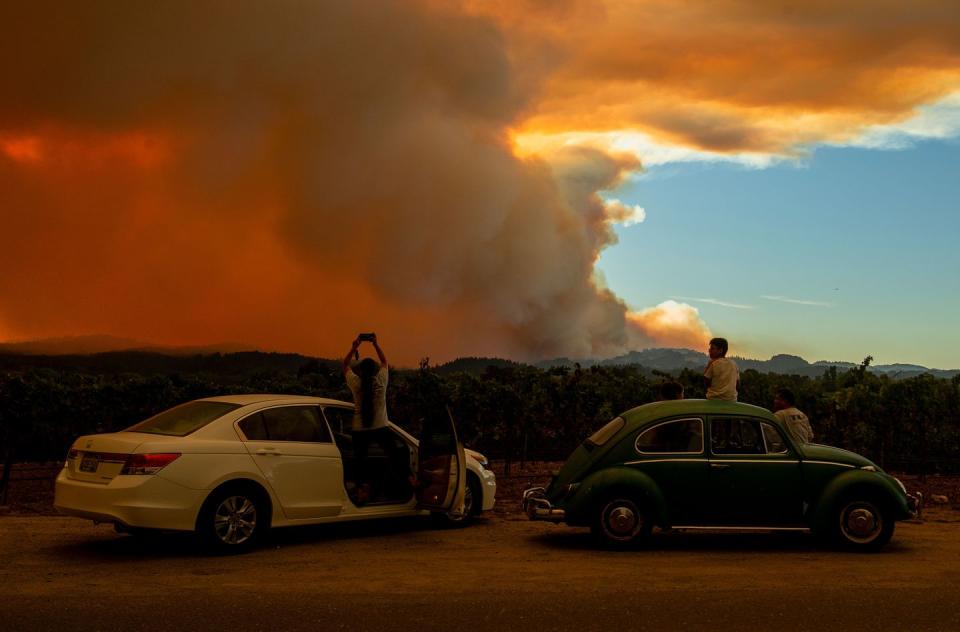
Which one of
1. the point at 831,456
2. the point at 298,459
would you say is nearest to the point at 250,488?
the point at 298,459

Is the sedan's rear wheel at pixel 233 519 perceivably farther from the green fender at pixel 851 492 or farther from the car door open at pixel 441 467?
the green fender at pixel 851 492

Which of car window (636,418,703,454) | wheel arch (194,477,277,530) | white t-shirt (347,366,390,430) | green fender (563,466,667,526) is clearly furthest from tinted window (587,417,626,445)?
wheel arch (194,477,277,530)

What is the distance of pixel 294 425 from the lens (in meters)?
11.7

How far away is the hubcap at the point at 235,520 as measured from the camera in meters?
10.7

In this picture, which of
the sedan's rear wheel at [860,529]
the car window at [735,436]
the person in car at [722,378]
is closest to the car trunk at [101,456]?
the car window at [735,436]

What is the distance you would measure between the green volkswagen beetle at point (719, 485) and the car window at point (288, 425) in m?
2.59

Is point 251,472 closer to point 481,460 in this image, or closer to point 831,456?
point 481,460

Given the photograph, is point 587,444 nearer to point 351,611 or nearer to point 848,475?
point 848,475

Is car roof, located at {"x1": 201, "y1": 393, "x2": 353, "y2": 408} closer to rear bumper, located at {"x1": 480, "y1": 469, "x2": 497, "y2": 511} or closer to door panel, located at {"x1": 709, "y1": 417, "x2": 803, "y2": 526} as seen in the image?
rear bumper, located at {"x1": 480, "y1": 469, "x2": 497, "y2": 511}

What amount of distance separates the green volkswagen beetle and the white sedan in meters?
1.65

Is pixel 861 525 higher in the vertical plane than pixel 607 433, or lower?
lower

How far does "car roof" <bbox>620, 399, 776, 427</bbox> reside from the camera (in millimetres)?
11414

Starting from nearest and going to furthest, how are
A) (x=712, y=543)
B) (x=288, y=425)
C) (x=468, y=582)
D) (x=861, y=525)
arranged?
(x=468, y=582)
(x=861, y=525)
(x=288, y=425)
(x=712, y=543)

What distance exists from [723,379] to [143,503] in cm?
698
